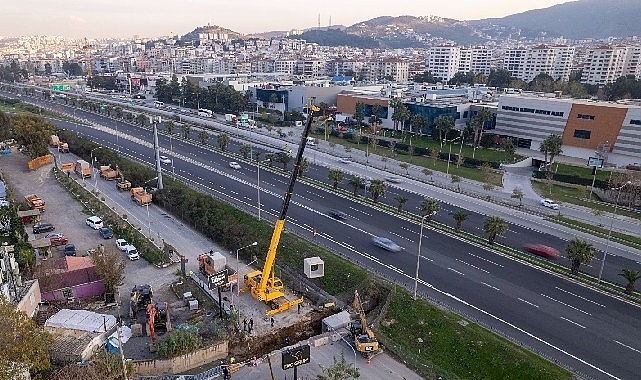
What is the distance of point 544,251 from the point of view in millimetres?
39500

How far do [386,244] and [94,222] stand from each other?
27700 mm

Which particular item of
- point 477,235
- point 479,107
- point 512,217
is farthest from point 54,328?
point 479,107

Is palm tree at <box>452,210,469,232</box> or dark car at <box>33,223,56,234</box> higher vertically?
palm tree at <box>452,210,469,232</box>

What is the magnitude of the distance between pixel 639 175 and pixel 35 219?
69.9m

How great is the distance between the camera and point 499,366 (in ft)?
85.2

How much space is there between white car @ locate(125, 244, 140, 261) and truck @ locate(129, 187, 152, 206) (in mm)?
12248

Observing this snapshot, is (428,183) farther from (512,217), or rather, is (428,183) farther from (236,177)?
(236,177)

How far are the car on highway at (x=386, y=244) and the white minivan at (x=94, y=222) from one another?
2596cm

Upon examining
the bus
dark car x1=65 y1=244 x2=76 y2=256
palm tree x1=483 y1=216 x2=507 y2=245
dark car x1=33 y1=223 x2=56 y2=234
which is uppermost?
palm tree x1=483 y1=216 x2=507 y2=245

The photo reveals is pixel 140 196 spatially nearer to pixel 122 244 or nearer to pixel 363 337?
pixel 122 244

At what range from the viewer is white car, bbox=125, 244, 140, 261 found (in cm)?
3872

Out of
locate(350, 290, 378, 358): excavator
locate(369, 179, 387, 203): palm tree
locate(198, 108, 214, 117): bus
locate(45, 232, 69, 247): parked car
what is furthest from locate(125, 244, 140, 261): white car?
locate(198, 108, 214, 117): bus

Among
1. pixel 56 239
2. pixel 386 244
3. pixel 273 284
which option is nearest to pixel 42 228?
pixel 56 239

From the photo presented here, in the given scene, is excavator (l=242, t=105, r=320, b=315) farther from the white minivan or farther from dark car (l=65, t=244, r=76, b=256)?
the white minivan
